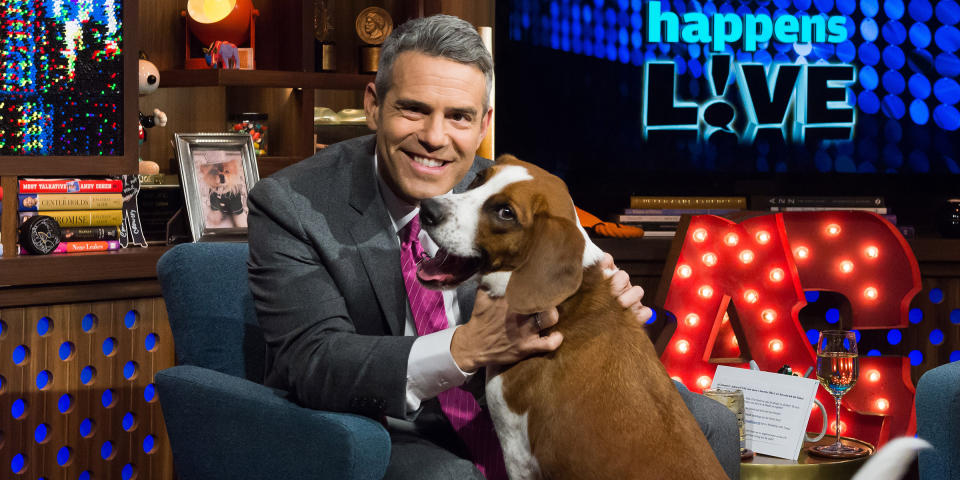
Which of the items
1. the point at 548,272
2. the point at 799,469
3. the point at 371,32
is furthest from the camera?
Result: the point at 371,32

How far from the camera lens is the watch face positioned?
288cm

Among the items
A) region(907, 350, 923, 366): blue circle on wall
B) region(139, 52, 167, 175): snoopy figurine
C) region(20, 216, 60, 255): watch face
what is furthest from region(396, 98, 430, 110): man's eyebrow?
region(907, 350, 923, 366): blue circle on wall

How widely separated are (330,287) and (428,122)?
38 cm

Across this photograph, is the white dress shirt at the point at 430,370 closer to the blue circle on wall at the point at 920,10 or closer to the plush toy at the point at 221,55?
the plush toy at the point at 221,55

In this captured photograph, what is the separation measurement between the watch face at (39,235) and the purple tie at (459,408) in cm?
144

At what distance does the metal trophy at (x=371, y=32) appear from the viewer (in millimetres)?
4117

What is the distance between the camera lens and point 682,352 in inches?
128

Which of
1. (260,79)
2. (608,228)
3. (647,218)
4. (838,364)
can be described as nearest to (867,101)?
(647,218)

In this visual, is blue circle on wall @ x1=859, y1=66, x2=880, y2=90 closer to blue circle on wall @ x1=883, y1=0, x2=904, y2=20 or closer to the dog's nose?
blue circle on wall @ x1=883, y1=0, x2=904, y2=20

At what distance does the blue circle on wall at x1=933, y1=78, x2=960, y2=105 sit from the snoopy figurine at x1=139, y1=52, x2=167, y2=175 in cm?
306

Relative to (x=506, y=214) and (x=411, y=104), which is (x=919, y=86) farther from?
(x=506, y=214)

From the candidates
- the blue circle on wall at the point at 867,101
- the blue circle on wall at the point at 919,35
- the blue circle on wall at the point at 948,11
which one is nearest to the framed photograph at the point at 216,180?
the blue circle on wall at the point at 867,101

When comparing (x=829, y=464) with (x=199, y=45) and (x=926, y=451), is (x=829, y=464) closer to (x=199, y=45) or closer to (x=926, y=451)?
(x=926, y=451)

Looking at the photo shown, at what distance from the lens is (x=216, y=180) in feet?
11.3
